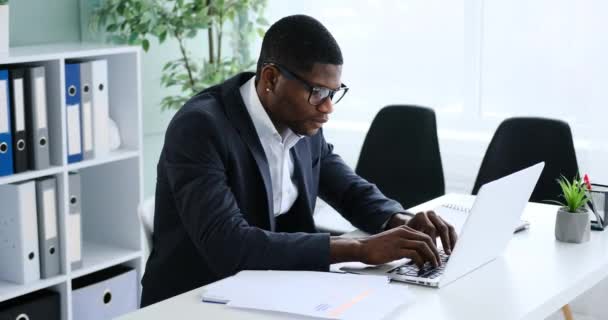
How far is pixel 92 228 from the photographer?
12.5 ft

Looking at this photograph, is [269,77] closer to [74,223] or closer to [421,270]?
[421,270]

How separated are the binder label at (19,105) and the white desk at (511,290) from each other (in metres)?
1.43

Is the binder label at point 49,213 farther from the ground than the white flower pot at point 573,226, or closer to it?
closer to it

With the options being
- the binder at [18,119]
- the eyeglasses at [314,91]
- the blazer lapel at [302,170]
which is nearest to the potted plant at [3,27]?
the binder at [18,119]

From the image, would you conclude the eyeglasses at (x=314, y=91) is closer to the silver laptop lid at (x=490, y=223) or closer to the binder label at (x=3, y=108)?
the silver laptop lid at (x=490, y=223)

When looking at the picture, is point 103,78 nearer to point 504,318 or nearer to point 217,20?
point 217,20

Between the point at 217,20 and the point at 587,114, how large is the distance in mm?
1607

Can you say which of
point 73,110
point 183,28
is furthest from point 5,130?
point 183,28

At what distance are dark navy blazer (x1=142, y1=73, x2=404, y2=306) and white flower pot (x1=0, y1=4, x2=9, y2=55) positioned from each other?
109 cm

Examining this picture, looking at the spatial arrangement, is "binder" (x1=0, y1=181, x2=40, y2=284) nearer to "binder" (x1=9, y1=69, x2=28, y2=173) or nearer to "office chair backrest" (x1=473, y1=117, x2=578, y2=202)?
"binder" (x1=9, y1=69, x2=28, y2=173)

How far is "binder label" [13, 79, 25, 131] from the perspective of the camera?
10.3 feet

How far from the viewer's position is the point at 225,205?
7.04 feet

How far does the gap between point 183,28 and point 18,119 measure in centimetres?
102

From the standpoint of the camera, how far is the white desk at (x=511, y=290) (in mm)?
1870
